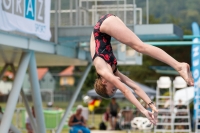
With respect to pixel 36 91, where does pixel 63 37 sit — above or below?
above

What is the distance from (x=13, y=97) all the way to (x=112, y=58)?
5343 millimetres

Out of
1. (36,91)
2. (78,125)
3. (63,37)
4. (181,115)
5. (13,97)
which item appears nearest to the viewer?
(13,97)

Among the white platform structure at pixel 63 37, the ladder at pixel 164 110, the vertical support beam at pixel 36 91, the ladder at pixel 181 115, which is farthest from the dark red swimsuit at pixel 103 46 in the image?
the ladder at pixel 181 115

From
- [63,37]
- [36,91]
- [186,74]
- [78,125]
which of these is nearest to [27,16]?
[36,91]

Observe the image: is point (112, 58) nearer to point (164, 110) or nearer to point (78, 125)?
point (78, 125)

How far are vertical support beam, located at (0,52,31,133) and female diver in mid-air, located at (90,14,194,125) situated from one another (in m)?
4.87

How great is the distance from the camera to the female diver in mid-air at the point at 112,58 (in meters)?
6.16

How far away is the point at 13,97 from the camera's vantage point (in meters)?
11.5

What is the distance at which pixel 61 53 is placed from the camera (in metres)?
13.6

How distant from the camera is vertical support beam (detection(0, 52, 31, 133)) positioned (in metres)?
11.0

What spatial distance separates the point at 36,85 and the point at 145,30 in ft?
9.75

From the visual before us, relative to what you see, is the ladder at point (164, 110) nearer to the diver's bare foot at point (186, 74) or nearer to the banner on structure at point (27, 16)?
the banner on structure at point (27, 16)

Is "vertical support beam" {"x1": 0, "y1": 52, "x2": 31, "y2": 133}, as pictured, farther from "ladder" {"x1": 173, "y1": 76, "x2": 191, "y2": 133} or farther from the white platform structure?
"ladder" {"x1": 173, "y1": 76, "x2": 191, "y2": 133}

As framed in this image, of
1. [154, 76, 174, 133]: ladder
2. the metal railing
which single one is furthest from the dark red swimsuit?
[154, 76, 174, 133]: ladder
